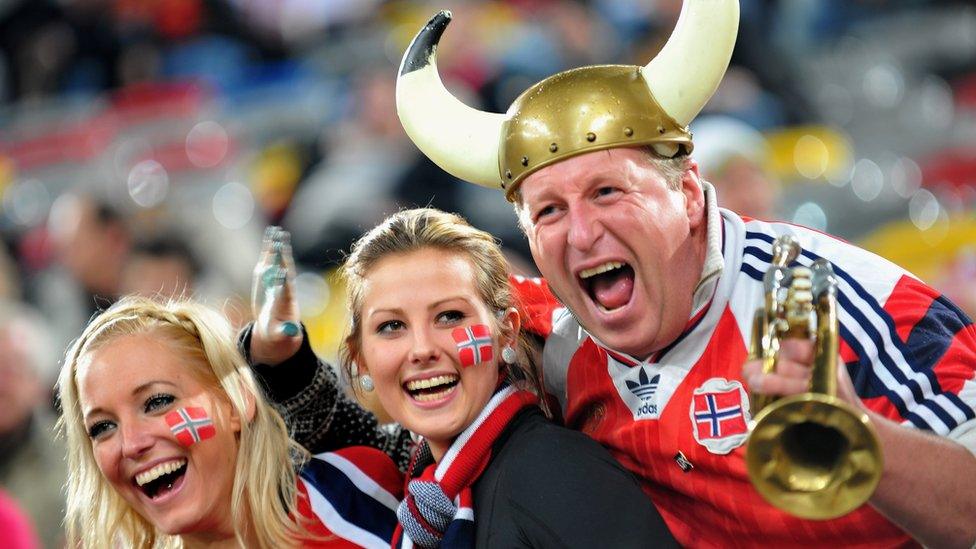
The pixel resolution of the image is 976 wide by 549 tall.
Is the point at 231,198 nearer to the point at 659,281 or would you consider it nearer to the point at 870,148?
the point at 870,148

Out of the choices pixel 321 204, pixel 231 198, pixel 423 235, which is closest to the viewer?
pixel 423 235

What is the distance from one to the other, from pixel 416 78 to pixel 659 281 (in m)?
0.64

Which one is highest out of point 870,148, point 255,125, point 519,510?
point 255,125

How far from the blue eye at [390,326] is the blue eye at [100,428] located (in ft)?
2.03

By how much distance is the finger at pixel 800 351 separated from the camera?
5.62 ft

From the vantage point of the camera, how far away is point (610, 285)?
235cm

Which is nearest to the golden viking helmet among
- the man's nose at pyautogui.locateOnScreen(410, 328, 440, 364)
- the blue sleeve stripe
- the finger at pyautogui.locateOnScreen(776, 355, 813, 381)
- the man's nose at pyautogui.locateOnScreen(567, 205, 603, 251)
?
the man's nose at pyautogui.locateOnScreen(567, 205, 603, 251)

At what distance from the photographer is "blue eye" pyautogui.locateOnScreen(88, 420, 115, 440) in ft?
8.50

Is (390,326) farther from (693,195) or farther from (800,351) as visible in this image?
(800,351)

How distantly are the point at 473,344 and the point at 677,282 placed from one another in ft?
1.28

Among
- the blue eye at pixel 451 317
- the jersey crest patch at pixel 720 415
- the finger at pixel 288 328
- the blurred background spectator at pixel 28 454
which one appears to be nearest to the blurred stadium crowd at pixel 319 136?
the blurred background spectator at pixel 28 454

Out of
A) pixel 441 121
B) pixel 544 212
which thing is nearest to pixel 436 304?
pixel 544 212

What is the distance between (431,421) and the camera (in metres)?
2.33

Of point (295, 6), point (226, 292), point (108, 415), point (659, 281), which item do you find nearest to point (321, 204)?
point (226, 292)
